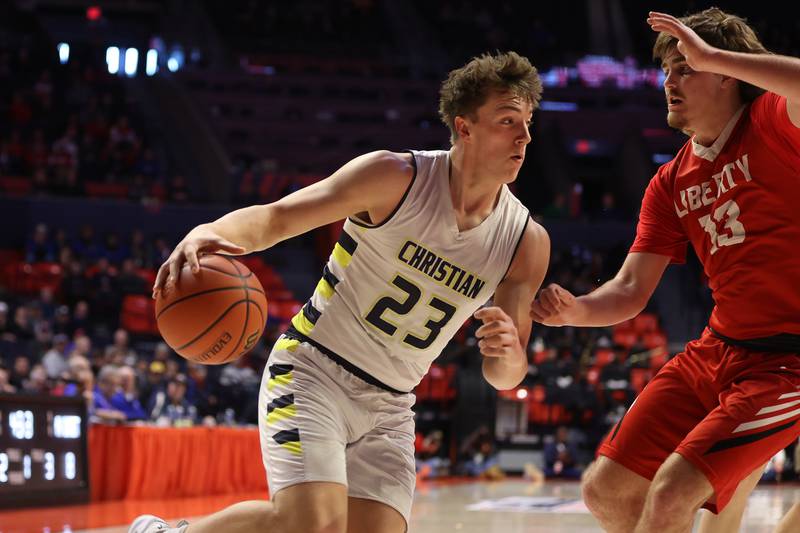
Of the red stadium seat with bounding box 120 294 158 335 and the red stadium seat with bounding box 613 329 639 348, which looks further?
the red stadium seat with bounding box 613 329 639 348

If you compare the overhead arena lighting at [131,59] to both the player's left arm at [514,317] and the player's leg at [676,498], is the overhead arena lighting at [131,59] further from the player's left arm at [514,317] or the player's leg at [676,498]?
the player's leg at [676,498]

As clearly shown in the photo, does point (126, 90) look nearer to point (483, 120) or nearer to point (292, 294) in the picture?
point (292, 294)

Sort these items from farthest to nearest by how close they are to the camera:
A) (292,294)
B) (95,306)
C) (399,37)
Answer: (399,37) → (292,294) → (95,306)

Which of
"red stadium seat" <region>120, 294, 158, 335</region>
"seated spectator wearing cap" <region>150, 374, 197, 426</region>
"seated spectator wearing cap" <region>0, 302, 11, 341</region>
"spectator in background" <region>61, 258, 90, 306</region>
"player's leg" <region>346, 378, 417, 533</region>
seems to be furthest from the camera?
"red stadium seat" <region>120, 294, 158, 335</region>

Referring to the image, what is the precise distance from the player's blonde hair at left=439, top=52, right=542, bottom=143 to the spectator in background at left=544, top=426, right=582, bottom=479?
12.3 metres

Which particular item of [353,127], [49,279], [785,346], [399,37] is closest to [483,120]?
[785,346]

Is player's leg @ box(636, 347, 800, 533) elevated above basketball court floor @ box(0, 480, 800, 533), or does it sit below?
above

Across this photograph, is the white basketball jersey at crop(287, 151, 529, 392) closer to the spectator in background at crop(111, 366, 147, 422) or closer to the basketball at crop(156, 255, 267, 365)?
the basketball at crop(156, 255, 267, 365)

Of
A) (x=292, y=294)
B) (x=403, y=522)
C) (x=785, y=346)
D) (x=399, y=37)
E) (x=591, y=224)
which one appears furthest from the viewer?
(x=399, y=37)

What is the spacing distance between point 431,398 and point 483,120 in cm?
1277

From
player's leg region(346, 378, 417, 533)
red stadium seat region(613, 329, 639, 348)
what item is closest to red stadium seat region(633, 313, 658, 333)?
red stadium seat region(613, 329, 639, 348)

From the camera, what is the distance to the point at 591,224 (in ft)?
74.9

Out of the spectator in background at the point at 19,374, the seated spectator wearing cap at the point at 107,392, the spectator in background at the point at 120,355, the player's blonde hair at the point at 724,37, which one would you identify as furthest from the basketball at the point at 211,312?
the spectator in background at the point at 120,355

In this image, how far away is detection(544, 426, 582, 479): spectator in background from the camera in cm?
1559
